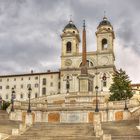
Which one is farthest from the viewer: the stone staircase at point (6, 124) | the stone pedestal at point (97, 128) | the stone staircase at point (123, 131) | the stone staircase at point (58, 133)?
the stone staircase at point (6, 124)

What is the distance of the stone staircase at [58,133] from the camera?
48.2m

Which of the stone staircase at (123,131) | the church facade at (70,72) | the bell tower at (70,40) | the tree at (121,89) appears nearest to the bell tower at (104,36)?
the church facade at (70,72)

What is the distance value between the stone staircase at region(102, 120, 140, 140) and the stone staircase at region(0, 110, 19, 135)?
42.9 ft

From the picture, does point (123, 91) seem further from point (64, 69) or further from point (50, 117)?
point (64, 69)

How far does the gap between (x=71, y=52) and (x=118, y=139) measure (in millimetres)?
97280

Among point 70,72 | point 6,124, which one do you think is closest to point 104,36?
point 70,72

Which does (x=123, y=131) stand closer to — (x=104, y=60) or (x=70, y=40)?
(x=104, y=60)

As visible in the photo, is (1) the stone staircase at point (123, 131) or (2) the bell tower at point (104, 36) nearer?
(1) the stone staircase at point (123, 131)

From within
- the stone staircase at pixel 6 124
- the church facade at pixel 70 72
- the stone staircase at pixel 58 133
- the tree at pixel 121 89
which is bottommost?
the stone staircase at pixel 58 133

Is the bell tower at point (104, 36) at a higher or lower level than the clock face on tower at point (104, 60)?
higher

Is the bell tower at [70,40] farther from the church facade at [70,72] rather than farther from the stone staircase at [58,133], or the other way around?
the stone staircase at [58,133]

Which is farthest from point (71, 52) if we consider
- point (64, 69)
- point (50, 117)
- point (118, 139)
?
point (118, 139)

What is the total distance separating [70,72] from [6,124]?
7488 centimetres

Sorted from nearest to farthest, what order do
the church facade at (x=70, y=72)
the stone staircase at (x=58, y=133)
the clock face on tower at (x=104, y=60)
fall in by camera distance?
the stone staircase at (x=58, y=133)
the church facade at (x=70, y=72)
the clock face on tower at (x=104, y=60)
